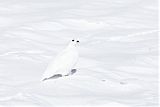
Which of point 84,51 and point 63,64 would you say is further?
point 84,51

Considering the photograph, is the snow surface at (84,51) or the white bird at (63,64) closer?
the snow surface at (84,51)

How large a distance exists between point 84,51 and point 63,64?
5.42 ft

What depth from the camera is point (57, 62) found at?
6.46m

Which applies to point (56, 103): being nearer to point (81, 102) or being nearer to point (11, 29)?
point (81, 102)

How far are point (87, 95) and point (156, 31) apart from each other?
4107mm

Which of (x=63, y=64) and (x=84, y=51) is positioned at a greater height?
(x=84, y=51)

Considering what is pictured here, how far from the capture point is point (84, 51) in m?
8.14

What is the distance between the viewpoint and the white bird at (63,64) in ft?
20.7

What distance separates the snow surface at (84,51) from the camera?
227 inches

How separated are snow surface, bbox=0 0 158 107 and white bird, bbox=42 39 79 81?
100 mm

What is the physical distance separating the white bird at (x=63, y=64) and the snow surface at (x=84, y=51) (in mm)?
100

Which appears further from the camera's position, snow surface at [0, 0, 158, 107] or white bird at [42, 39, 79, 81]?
white bird at [42, 39, 79, 81]

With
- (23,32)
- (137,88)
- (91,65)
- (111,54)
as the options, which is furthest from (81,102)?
(23,32)

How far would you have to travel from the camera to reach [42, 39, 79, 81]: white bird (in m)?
6.30
